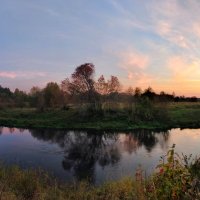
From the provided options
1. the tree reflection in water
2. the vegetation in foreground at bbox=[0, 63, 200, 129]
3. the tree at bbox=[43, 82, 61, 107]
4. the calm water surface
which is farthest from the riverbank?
the tree at bbox=[43, 82, 61, 107]

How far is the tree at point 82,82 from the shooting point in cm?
6097

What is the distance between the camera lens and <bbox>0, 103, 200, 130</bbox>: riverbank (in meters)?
48.1

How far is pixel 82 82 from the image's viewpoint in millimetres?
63094

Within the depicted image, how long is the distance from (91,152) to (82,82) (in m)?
35.1

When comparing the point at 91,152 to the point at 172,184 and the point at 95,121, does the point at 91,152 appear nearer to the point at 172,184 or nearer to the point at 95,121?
the point at 95,121

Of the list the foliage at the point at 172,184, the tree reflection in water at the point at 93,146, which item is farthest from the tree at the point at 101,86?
the foliage at the point at 172,184

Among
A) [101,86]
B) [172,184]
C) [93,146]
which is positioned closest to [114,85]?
[101,86]

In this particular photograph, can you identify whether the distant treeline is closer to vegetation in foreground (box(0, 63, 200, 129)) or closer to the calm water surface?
vegetation in foreground (box(0, 63, 200, 129))

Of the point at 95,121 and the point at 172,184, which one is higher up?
the point at 172,184

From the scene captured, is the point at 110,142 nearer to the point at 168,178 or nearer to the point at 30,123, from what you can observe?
the point at 30,123

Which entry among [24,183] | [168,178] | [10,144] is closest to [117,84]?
[10,144]

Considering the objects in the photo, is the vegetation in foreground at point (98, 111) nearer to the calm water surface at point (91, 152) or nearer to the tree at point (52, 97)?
the tree at point (52, 97)

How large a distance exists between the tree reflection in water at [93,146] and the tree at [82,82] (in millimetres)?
19005

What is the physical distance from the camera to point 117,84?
61.0 metres
